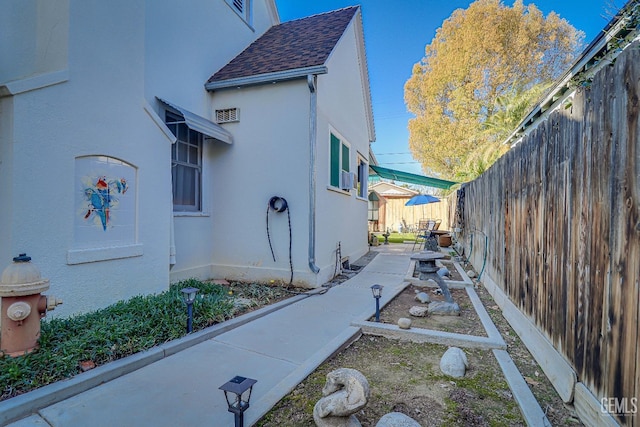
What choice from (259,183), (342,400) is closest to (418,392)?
(342,400)

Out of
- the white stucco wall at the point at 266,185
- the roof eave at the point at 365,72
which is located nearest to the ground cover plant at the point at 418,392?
the white stucco wall at the point at 266,185

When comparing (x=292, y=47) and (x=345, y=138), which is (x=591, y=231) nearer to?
(x=345, y=138)

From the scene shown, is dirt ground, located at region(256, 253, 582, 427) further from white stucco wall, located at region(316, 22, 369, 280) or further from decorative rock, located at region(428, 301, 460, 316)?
white stucco wall, located at region(316, 22, 369, 280)

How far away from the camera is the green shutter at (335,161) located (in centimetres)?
738

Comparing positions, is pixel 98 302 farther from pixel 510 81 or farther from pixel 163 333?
pixel 510 81

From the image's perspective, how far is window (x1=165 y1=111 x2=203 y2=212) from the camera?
589cm

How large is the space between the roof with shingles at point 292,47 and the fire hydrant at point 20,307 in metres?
4.97

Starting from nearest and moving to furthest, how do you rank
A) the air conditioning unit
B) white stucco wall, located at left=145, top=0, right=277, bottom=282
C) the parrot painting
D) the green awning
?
the parrot painting < white stucco wall, located at left=145, top=0, right=277, bottom=282 < the air conditioning unit < the green awning

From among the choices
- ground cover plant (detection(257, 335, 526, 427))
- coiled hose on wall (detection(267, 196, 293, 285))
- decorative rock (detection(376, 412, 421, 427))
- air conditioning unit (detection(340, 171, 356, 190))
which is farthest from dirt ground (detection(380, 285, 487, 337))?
air conditioning unit (detection(340, 171, 356, 190))

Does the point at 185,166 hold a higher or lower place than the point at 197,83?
lower

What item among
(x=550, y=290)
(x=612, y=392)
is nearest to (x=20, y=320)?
(x=612, y=392)

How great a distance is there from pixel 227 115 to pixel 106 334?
4786 millimetres

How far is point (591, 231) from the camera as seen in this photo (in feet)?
7.04

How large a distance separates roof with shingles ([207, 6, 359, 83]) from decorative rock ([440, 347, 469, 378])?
17.0 ft
